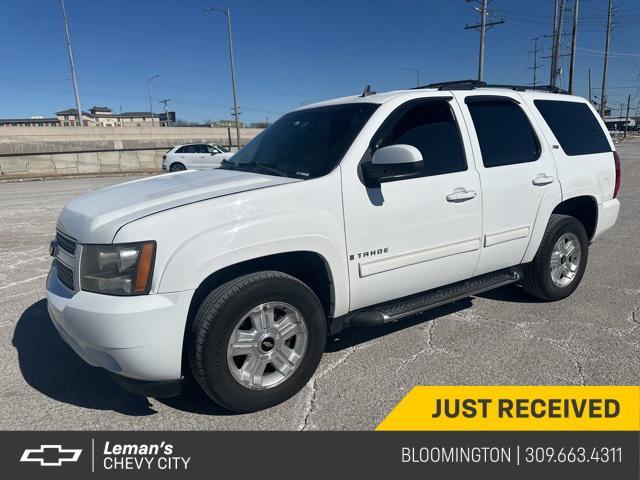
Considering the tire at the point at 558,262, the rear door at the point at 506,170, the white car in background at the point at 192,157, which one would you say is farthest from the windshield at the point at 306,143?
the white car in background at the point at 192,157

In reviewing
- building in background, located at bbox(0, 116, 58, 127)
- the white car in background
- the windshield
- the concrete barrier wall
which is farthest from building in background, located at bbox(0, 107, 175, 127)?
the windshield

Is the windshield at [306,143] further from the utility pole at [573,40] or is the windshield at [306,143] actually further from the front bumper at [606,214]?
the utility pole at [573,40]

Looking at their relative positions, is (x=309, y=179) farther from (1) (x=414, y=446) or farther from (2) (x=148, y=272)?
(1) (x=414, y=446)

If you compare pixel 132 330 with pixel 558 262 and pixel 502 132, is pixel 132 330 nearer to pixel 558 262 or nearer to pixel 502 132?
pixel 502 132

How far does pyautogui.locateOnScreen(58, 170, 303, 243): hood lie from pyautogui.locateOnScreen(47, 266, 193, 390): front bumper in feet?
1.16

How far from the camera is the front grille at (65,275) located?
9.07ft

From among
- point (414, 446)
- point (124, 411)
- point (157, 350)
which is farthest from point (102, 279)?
point (414, 446)

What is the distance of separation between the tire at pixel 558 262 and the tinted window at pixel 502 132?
74cm

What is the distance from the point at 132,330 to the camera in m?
2.44

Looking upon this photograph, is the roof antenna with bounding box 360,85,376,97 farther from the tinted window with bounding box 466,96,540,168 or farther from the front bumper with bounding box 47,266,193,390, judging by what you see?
the front bumper with bounding box 47,266,193,390

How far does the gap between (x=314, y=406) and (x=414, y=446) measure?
67 cm

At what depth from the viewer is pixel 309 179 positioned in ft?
9.82

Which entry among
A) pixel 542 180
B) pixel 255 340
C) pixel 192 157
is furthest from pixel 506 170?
pixel 192 157

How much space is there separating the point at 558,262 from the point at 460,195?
5.56ft
